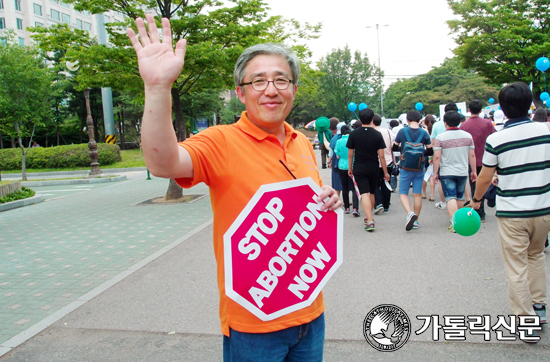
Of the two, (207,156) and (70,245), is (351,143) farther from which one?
(207,156)

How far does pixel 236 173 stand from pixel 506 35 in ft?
99.1

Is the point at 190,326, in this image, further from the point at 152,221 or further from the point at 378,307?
the point at 152,221

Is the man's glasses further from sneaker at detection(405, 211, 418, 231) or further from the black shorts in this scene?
the black shorts

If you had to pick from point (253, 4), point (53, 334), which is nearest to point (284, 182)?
point (53, 334)

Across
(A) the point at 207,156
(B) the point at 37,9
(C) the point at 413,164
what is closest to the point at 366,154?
(C) the point at 413,164

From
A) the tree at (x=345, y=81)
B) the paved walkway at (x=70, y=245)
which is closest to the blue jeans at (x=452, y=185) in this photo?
the paved walkway at (x=70, y=245)

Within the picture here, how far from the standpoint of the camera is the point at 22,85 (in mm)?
22062

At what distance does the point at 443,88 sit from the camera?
69688 mm

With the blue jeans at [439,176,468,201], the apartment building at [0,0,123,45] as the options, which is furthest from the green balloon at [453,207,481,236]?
the apartment building at [0,0,123,45]

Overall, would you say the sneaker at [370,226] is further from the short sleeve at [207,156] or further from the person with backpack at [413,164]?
the short sleeve at [207,156]

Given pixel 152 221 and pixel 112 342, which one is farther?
pixel 152 221

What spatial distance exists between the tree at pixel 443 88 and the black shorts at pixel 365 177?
55432 mm

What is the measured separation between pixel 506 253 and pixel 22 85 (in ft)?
79.0

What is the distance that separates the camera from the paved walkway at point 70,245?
16.3 feet
